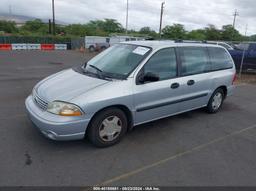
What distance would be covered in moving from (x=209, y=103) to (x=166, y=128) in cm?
150

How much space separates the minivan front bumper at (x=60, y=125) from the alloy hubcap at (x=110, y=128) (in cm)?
30

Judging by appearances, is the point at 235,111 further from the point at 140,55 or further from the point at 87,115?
the point at 87,115

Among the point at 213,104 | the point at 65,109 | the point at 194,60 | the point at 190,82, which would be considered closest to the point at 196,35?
the point at 213,104

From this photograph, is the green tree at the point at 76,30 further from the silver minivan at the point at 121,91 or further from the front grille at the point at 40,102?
the front grille at the point at 40,102

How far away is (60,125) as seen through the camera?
10.2 feet

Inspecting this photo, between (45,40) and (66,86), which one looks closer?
(66,86)

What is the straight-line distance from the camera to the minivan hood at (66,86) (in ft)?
10.7

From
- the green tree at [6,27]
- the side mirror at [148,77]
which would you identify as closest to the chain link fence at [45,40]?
the green tree at [6,27]

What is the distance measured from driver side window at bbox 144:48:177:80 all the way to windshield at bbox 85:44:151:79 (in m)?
0.18

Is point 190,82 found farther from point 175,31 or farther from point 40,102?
point 175,31

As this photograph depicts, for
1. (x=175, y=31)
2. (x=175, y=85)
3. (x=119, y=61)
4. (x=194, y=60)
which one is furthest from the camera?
(x=175, y=31)

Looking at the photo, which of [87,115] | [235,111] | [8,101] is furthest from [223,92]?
[8,101]

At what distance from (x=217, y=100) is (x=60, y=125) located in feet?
12.9

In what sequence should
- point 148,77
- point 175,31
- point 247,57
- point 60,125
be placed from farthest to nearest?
point 175,31 < point 247,57 < point 148,77 < point 60,125
